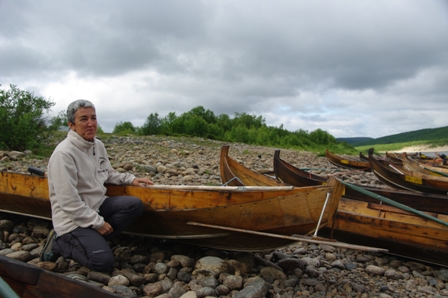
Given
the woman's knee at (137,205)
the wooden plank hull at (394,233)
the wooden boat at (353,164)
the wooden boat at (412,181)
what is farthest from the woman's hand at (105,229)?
the wooden boat at (353,164)

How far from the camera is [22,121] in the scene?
12484 millimetres

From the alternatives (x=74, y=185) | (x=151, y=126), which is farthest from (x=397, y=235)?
(x=151, y=126)

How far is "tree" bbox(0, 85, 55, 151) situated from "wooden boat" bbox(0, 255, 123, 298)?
11.7 metres

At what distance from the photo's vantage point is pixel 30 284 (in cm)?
243

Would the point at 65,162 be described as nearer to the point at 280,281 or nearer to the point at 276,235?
the point at 276,235

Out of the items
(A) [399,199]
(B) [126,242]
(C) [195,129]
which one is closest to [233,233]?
(B) [126,242]

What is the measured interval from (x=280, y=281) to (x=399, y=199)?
3.81m

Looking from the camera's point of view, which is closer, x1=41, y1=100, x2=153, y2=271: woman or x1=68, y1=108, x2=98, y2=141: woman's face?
x1=41, y1=100, x2=153, y2=271: woman

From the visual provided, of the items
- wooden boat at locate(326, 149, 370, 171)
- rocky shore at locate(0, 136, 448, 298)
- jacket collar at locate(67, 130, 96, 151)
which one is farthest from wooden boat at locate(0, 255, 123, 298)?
wooden boat at locate(326, 149, 370, 171)

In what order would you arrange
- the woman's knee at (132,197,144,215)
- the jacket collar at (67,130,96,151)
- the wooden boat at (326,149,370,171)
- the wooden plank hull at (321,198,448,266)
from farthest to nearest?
the wooden boat at (326,149,370,171) < the wooden plank hull at (321,198,448,266) < the woman's knee at (132,197,144,215) < the jacket collar at (67,130,96,151)

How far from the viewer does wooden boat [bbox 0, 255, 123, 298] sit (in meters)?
2.30

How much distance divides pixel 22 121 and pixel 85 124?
1068 cm

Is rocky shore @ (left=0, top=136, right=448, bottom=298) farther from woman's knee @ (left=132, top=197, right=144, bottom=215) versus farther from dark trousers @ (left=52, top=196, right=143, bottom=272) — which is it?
woman's knee @ (left=132, top=197, right=144, bottom=215)

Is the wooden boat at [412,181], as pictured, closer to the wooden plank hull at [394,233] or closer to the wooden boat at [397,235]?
the wooden plank hull at [394,233]
